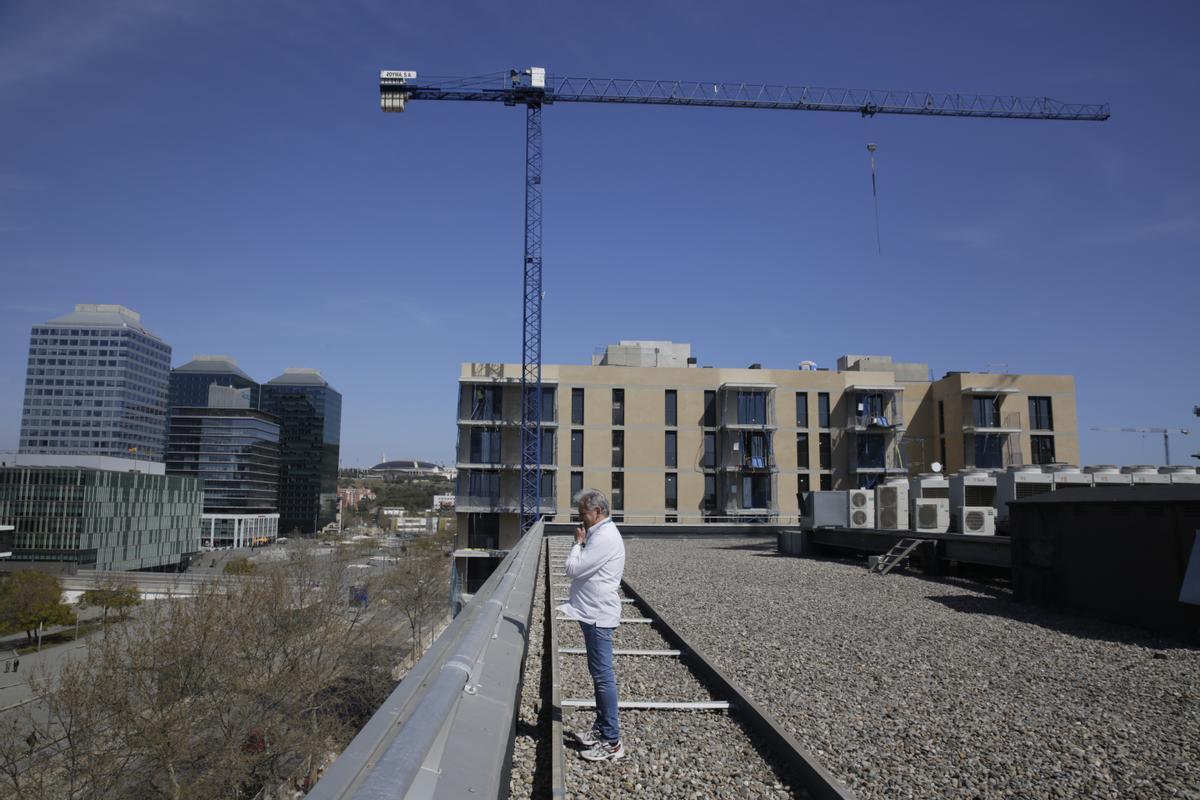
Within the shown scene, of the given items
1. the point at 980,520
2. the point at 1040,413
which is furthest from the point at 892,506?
the point at 1040,413

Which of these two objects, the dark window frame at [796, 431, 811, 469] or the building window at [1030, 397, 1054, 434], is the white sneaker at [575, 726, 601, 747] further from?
the building window at [1030, 397, 1054, 434]

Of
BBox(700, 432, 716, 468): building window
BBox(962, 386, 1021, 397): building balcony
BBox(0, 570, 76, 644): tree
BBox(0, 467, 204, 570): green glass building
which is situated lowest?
BBox(0, 570, 76, 644): tree

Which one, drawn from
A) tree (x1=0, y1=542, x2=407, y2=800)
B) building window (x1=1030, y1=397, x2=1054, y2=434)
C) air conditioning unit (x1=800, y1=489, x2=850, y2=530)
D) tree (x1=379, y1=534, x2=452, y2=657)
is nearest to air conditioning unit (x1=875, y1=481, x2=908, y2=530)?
air conditioning unit (x1=800, y1=489, x2=850, y2=530)

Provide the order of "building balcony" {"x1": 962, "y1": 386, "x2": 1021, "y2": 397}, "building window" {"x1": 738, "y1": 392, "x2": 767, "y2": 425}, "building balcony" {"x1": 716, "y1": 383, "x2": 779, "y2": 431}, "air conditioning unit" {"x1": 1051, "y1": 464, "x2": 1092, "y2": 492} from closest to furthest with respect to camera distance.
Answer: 1. "air conditioning unit" {"x1": 1051, "y1": 464, "x2": 1092, "y2": 492}
2. "building balcony" {"x1": 716, "y1": 383, "x2": 779, "y2": 431}
3. "building window" {"x1": 738, "y1": 392, "x2": 767, "y2": 425}
4. "building balcony" {"x1": 962, "y1": 386, "x2": 1021, "y2": 397}

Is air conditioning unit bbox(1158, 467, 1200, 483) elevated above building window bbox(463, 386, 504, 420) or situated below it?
below

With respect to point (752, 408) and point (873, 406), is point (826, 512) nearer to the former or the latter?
point (752, 408)

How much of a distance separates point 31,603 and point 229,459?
126587mm

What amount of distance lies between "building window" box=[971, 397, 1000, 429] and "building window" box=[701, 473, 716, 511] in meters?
17.9

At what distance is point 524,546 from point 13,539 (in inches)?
3485

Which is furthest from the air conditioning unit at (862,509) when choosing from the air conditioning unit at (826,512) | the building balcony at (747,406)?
the building balcony at (747,406)

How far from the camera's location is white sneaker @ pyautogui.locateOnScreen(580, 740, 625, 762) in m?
4.62

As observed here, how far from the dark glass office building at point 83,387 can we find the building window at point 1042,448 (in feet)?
599

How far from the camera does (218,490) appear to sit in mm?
163125

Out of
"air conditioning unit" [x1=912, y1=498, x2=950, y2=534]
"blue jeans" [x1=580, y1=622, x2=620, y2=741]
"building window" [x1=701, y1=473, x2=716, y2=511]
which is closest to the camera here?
"blue jeans" [x1=580, y1=622, x2=620, y2=741]
